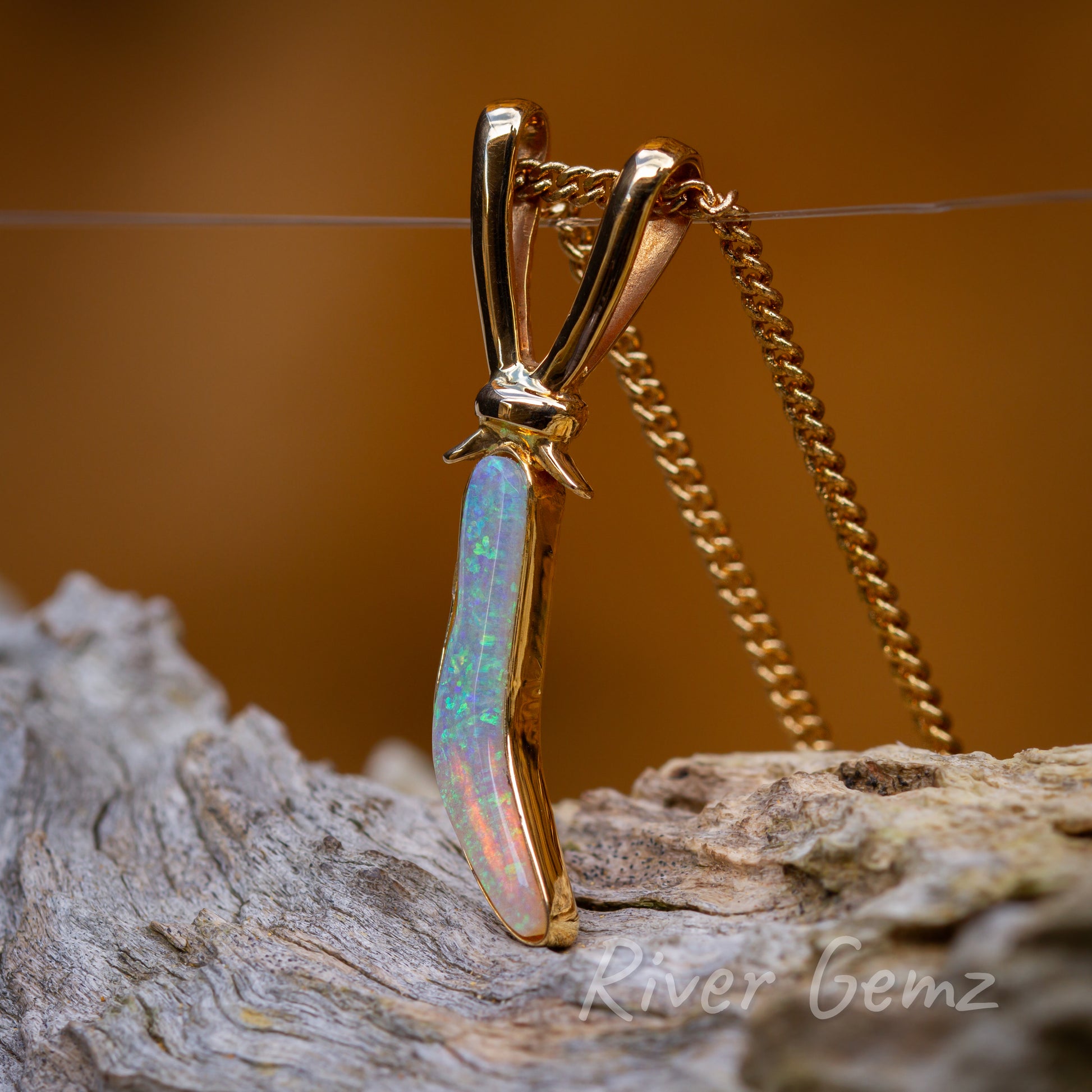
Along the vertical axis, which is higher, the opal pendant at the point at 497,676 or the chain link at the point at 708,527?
the chain link at the point at 708,527

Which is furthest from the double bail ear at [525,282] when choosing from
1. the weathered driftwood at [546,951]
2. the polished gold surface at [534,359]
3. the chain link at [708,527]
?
the weathered driftwood at [546,951]

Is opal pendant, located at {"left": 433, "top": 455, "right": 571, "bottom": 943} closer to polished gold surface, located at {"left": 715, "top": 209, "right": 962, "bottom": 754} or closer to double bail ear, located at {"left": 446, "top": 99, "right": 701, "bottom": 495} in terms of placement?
double bail ear, located at {"left": 446, "top": 99, "right": 701, "bottom": 495}

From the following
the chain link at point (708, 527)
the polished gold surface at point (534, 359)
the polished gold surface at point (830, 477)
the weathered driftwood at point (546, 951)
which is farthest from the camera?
the chain link at point (708, 527)

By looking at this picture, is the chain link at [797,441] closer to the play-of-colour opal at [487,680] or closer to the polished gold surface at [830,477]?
the polished gold surface at [830,477]

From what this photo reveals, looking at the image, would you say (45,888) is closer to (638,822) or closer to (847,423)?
(638,822)

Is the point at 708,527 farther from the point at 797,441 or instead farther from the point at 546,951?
the point at 546,951

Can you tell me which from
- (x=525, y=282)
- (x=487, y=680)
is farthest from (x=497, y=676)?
(x=525, y=282)
